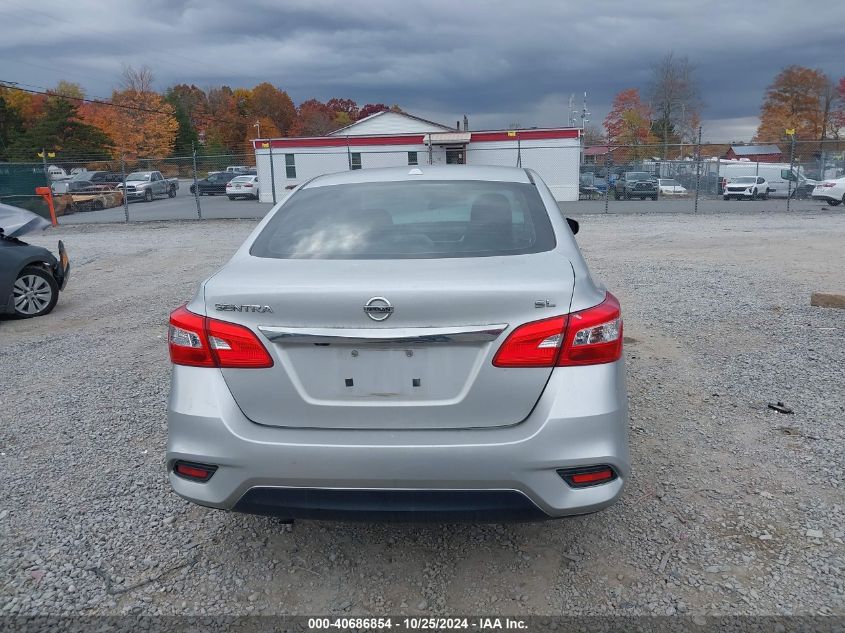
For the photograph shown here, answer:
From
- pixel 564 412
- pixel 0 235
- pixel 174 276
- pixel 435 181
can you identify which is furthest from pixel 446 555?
pixel 174 276

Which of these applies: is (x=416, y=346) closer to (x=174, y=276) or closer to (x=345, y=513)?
(x=345, y=513)

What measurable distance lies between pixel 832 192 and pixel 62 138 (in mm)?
52659

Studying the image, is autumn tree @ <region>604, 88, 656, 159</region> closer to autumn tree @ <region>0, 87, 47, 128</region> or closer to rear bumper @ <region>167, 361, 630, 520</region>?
autumn tree @ <region>0, 87, 47, 128</region>

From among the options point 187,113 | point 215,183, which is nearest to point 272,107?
point 187,113

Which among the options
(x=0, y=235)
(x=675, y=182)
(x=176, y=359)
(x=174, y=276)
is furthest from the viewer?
(x=675, y=182)

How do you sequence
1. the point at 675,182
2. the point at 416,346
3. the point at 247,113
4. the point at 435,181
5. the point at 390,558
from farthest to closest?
the point at 247,113 < the point at 675,182 < the point at 435,181 < the point at 390,558 < the point at 416,346

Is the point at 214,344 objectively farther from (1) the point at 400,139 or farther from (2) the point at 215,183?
(2) the point at 215,183

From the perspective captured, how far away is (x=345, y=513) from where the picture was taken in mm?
2484

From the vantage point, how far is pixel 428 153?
121 ft

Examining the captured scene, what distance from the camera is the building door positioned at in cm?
3672

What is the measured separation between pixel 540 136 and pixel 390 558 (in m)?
34.3

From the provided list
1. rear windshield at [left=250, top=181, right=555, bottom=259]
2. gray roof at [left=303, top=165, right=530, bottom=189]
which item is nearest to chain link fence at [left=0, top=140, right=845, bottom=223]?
gray roof at [left=303, top=165, right=530, bottom=189]

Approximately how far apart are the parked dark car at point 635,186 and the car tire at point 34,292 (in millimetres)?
27334

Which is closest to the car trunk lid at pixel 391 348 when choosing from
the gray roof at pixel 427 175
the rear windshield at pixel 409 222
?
the rear windshield at pixel 409 222
